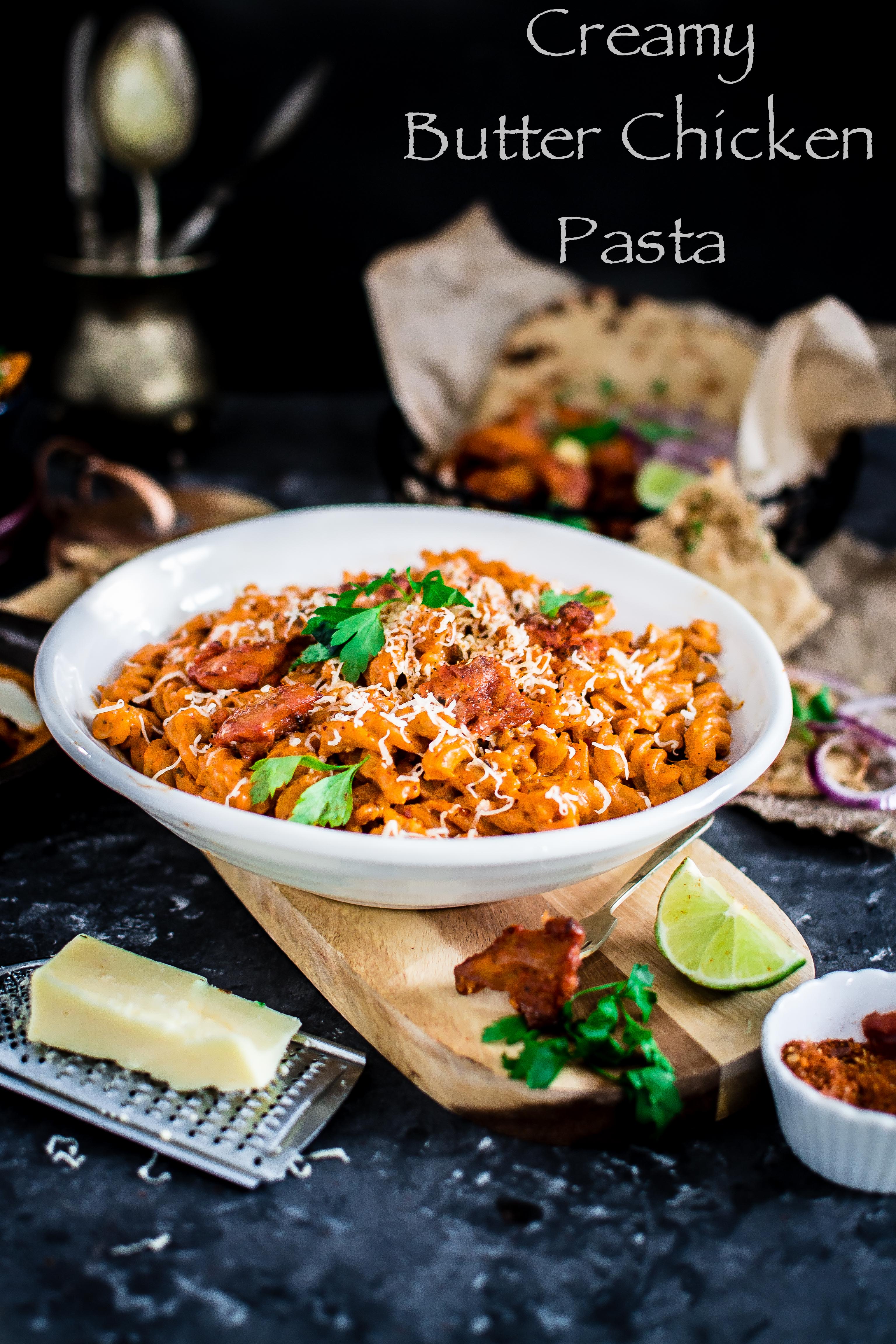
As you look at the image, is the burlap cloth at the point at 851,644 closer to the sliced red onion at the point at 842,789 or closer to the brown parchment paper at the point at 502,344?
the sliced red onion at the point at 842,789

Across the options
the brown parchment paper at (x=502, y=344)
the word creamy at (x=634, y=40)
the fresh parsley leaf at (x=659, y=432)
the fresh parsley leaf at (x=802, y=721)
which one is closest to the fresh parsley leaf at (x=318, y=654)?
the fresh parsley leaf at (x=802, y=721)

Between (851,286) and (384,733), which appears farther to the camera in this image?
(851,286)

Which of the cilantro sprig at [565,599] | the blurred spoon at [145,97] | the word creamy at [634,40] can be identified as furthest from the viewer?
the word creamy at [634,40]

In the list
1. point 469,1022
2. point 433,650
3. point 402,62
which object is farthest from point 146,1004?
point 402,62

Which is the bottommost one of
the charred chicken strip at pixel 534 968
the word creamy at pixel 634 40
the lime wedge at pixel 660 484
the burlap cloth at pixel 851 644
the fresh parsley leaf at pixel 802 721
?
the burlap cloth at pixel 851 644

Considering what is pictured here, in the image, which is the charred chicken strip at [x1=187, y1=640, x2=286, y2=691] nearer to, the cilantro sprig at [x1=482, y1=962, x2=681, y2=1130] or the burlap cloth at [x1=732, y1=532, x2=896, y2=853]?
the cilantro sprig at [x1=482, y1=962, x2=681, y2=1130]

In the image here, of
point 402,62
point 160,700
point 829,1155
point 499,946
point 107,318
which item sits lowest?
point 829,1155

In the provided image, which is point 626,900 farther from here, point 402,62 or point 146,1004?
point 402,62
